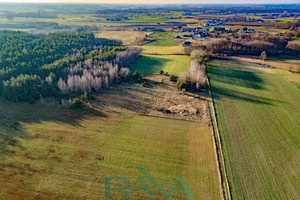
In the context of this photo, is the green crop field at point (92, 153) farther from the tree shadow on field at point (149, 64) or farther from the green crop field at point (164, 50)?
the green crop field at point (164, 50)

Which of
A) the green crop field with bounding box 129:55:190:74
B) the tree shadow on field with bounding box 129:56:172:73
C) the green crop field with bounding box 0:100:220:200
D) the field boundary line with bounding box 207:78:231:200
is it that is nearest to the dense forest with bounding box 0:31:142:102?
the tree shadow on field with bounding box 129:56:172:73

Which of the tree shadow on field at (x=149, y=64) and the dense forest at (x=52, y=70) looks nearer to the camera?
the dense forest at (x=52, y=70)

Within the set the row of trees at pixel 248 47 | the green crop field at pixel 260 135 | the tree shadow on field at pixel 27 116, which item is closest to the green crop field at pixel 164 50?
the row of trees at pixel 248 47

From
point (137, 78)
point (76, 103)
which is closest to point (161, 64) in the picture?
point (137, 78)

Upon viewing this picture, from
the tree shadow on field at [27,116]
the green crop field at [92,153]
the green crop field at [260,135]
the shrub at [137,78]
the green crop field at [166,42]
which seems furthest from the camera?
the green crop field at [166,42]

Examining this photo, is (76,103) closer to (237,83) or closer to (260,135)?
(260,135)

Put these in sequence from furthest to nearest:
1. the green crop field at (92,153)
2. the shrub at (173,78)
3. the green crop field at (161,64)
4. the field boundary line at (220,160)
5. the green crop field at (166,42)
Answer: the green crop field at (166,42) → the green crop field at (161,64) → the shrub at (173,78) → the green crop field at (92,153) → the field boundary line at (220,160)

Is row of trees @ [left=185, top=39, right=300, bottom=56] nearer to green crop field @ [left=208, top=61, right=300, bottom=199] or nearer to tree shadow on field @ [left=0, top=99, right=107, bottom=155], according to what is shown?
green crop field @ [left=208, top=61, right=300, bottom=199]
